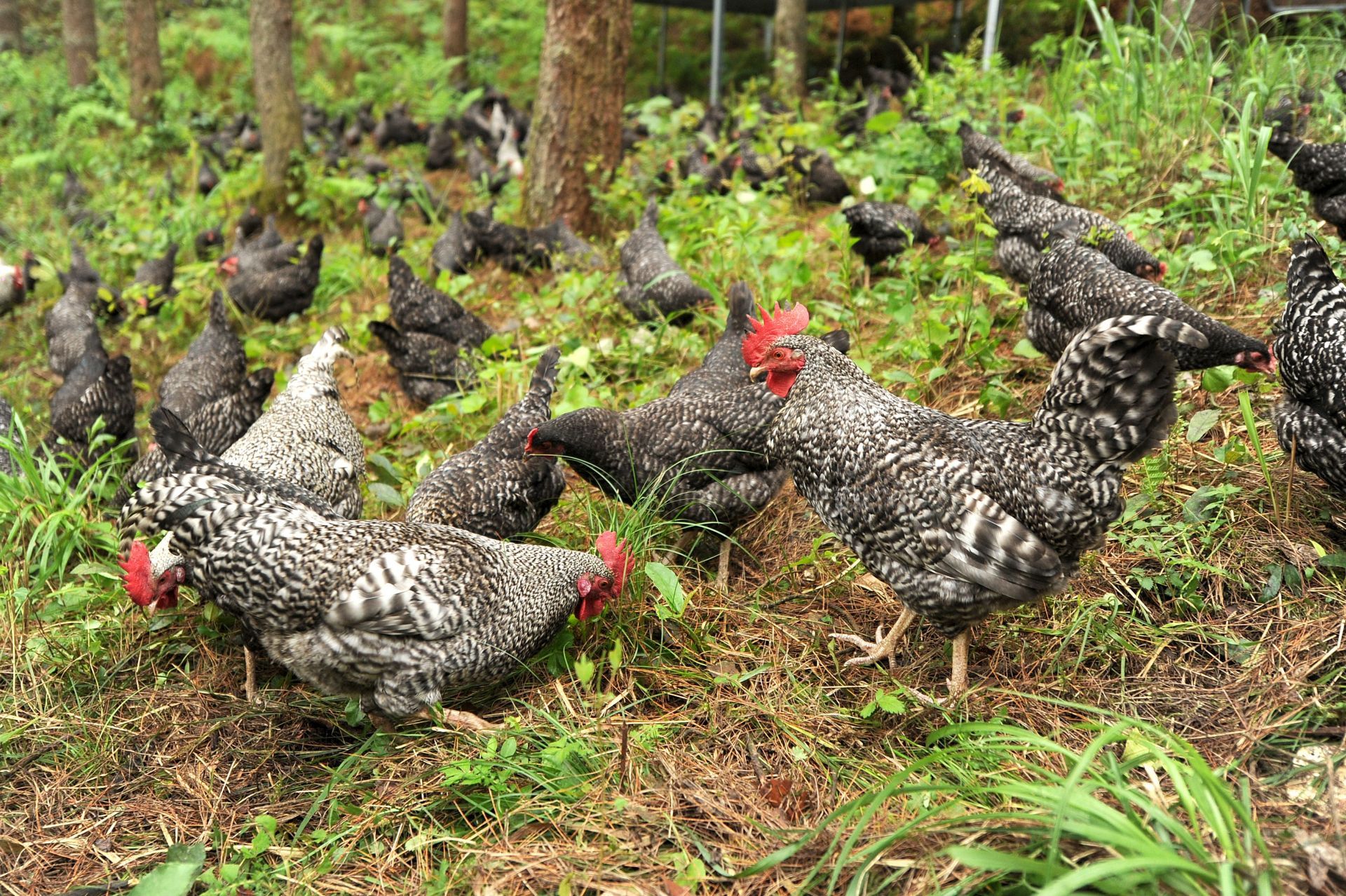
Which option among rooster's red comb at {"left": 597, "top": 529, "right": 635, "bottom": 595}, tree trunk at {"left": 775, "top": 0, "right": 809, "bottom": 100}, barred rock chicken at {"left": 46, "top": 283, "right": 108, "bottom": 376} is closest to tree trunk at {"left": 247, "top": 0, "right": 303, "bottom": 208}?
barred rock chicken at {"left": 46, "top": 283, "right": 108, "bottom": 376}

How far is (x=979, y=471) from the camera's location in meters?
3.36

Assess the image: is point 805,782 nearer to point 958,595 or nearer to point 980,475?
point 958,595

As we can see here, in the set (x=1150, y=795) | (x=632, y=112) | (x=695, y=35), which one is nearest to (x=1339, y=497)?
(x=1150, y=795)

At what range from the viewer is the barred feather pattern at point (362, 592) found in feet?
11.2

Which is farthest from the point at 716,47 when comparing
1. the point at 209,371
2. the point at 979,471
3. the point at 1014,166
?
the point at 979,471

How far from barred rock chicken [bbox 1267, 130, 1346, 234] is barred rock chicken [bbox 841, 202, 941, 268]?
2.08 meters

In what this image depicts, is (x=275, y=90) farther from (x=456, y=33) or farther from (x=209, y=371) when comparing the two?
(x=456, y=33)

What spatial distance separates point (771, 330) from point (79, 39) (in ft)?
64.8

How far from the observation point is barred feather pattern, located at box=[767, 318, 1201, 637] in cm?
319

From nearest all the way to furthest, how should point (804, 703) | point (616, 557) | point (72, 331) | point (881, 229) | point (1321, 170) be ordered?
point (804, 703), point (616, 557), point (1321, 170), point (881, 229), point (72, 331)

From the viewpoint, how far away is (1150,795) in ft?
8.78

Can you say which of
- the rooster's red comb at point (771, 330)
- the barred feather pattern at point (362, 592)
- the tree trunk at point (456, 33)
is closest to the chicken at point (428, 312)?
the rooster's red comb at point (771, 330)

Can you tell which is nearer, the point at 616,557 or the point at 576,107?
the point at 616,557

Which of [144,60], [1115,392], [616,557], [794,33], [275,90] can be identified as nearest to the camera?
[1115,392]
